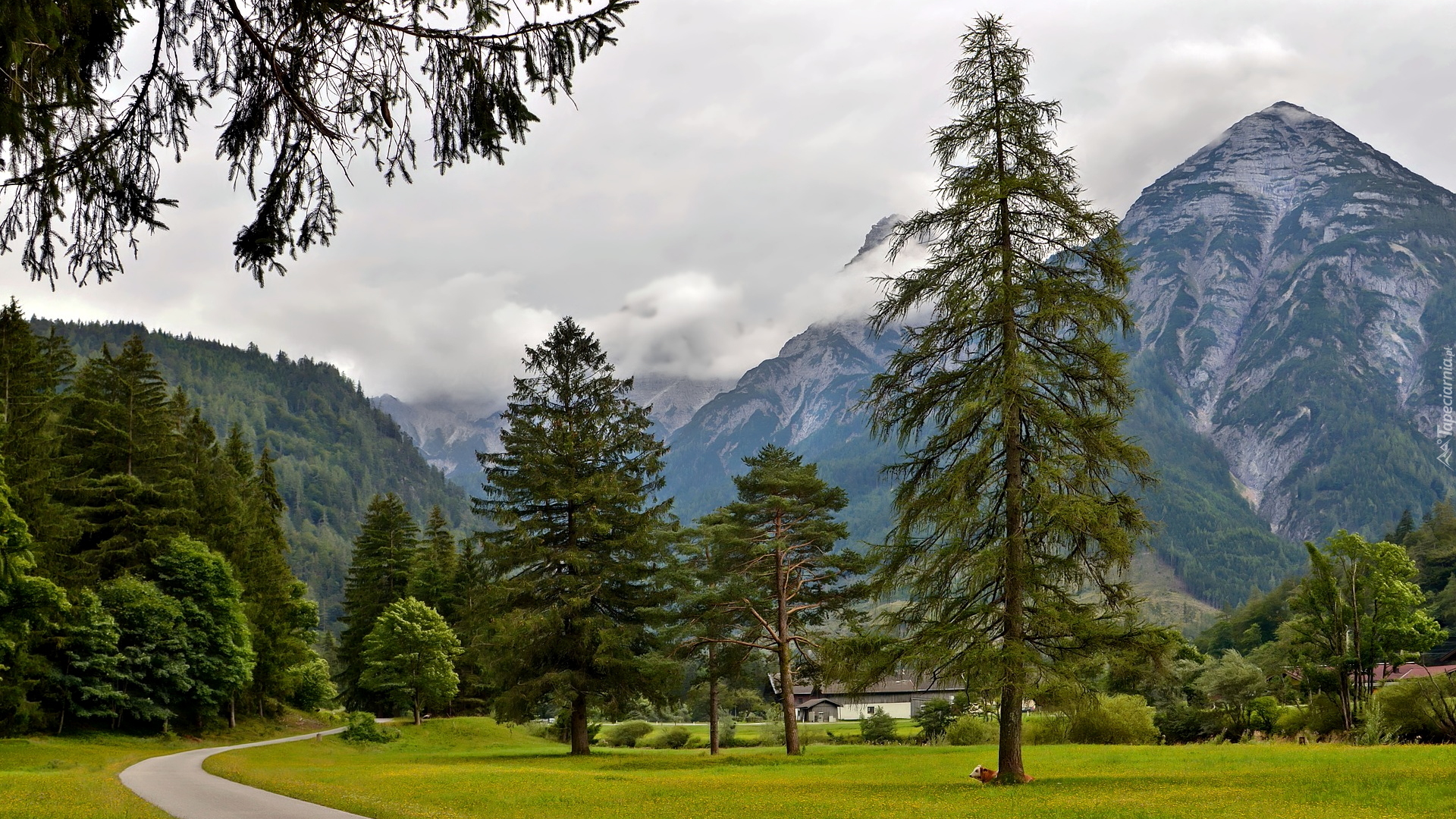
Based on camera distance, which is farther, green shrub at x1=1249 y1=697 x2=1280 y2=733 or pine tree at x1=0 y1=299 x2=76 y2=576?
green shrub at x1=1249 y1=697 x2=1280 y2=733

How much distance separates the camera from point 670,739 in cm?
5491

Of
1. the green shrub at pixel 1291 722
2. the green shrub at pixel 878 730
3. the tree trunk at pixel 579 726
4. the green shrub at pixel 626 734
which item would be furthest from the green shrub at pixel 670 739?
the green shrub at pixel 1291 722

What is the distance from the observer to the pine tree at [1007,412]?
1870cm

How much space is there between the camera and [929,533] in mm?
20625

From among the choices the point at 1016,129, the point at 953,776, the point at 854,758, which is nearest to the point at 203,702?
the point at 854,758

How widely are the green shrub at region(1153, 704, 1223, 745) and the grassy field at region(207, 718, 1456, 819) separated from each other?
49.7ft

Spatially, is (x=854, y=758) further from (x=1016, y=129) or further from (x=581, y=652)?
(x=1016, y=129)

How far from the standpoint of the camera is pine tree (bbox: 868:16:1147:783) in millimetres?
18703

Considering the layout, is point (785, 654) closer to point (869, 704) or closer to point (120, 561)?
point (120, 561)

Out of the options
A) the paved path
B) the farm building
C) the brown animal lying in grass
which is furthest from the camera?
the farm building

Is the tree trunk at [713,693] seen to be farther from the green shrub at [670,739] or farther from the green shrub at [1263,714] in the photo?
the green shrub at [1263,714]

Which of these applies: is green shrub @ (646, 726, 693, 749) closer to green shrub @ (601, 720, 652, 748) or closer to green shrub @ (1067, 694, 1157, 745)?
green shrub @ (601, 720, 652, 748)

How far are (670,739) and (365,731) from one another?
18222 mm

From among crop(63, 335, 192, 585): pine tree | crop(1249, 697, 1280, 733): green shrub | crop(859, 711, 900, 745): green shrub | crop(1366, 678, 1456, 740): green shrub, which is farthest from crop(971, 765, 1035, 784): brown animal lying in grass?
crop(63, 335, 192, 585): pine tree
